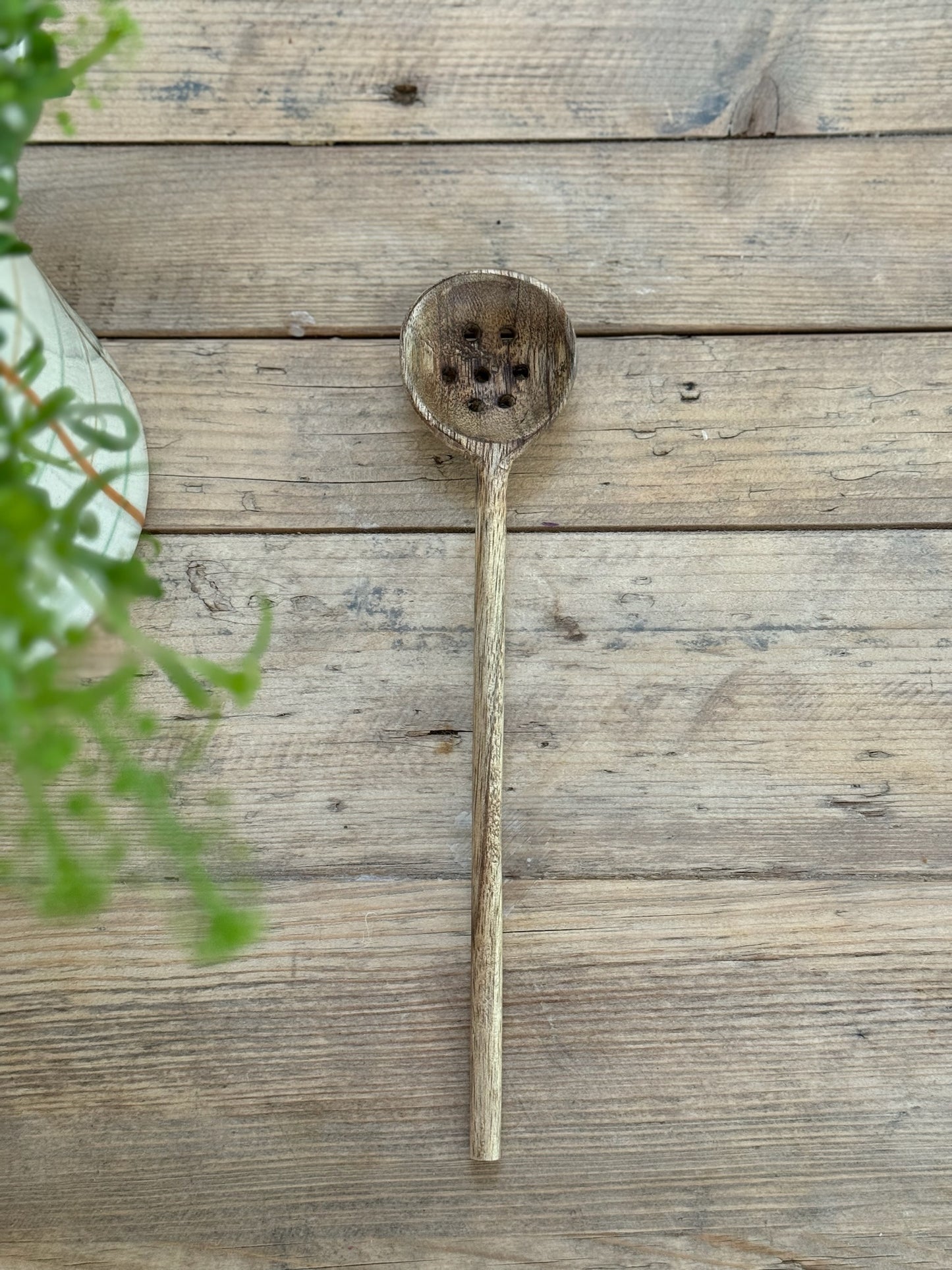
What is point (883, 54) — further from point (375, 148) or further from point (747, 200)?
point (375, 148)

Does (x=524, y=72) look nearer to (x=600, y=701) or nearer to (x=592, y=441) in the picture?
(x=592, y=441)

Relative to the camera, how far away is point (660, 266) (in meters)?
0.74

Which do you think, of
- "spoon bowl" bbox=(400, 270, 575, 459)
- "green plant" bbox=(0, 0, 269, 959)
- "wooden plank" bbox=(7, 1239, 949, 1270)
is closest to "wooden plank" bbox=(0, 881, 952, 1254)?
"wooden plank" bbox=(7, 1239, 949, 1270)

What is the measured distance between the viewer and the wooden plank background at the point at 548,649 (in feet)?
2.22

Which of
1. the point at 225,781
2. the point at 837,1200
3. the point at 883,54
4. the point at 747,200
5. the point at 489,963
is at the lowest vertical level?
the point at 837,1200

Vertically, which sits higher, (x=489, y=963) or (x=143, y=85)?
(x=143, y=85)

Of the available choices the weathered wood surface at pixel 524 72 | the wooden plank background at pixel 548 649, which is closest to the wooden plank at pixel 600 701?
the wooden plank background at pixel 548 649

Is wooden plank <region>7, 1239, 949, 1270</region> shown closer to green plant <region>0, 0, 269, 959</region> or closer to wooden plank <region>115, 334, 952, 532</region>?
green plant <region>0, 0, 269, 959</region>

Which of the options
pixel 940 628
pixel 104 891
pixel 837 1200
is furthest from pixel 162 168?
pixel 837 1200

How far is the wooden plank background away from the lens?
2.22 feet

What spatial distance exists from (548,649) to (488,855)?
5.7 inches

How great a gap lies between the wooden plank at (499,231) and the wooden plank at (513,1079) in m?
0.40

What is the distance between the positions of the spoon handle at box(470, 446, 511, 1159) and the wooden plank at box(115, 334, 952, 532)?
0.07m

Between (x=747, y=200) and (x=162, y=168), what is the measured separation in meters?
0.42
